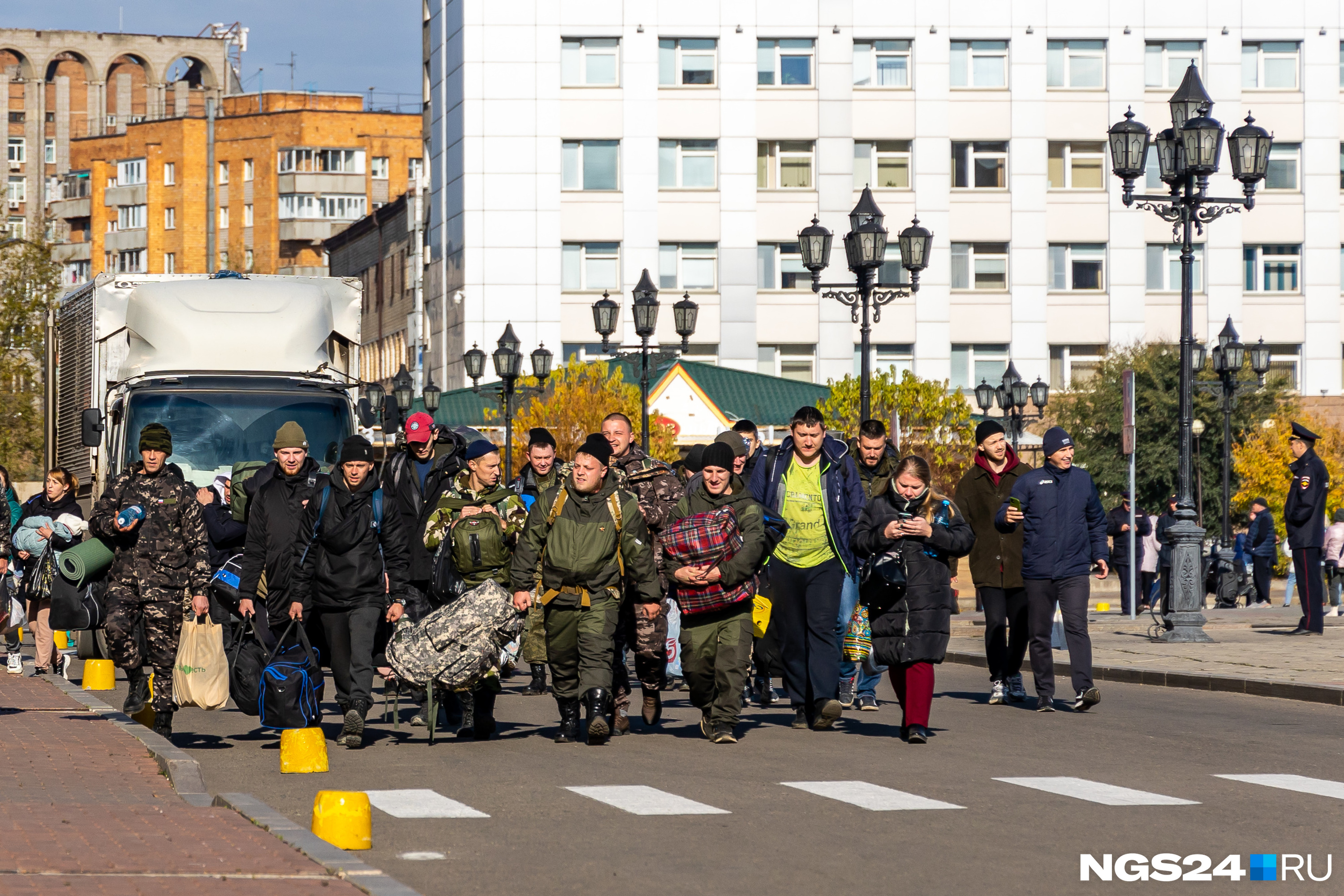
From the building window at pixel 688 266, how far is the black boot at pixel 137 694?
51962mm

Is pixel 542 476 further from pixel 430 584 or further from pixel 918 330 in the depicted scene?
pixel 918 330

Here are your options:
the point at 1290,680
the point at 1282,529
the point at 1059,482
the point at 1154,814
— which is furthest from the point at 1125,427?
the point at 1282,529

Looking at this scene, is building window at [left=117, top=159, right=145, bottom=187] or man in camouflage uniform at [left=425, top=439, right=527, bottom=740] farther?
building window at [left=117, top=159, right=145, bottom=187]

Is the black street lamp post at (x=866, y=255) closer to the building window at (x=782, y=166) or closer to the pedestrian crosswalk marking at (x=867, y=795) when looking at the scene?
the pedestrian crosswalk marking at (x=867, y=795)

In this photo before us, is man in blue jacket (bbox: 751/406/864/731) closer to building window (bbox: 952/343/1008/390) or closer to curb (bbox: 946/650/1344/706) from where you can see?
curb (bbox: 946/650/1344/706)

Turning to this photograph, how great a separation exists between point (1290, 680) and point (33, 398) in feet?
144

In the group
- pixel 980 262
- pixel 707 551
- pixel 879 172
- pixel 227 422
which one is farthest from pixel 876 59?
pixel 707 551

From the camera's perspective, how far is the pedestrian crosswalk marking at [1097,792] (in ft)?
32.4

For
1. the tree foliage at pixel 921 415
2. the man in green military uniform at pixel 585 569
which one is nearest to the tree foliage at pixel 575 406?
the tree foliage at pixel 921 415

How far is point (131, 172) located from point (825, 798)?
369ft

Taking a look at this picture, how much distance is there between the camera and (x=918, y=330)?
6612cm

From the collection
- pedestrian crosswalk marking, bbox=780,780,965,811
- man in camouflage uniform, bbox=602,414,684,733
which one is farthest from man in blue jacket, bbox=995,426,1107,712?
pedestrian crosswalk marking, bbox=780,780,965,811

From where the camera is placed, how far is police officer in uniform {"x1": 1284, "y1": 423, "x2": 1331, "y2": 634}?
73.5 ft

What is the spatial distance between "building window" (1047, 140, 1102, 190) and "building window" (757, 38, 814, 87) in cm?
819
